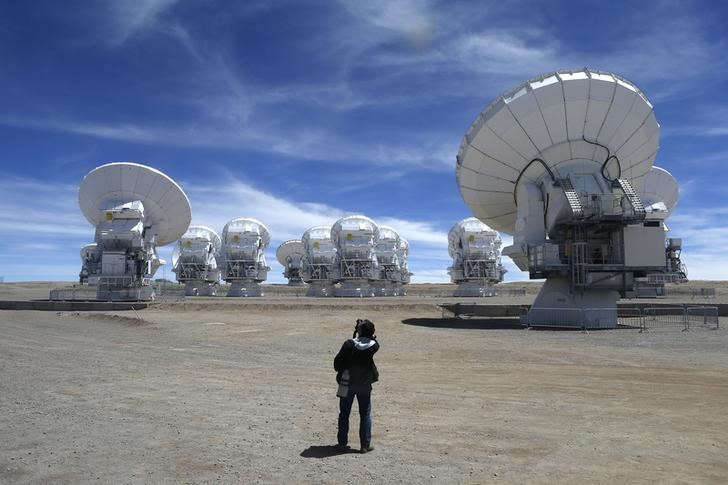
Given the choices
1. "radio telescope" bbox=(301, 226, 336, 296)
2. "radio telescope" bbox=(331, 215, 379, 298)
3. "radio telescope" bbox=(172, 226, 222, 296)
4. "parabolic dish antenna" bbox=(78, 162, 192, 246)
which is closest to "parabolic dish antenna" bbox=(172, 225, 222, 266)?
"radio telescope" bbox=(172, 226, 222, 296)

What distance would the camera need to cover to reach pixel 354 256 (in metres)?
63.7

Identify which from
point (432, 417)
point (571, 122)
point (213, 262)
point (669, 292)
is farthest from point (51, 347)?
point (669, 292)

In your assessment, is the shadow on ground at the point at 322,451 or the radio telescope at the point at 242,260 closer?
the shadow on ground at the point at 322,451

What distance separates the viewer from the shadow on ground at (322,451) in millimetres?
6777

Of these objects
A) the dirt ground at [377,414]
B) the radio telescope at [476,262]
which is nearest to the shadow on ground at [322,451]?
the dirt ground at [377,414]

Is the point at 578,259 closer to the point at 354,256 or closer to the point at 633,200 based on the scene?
the point at 633,200

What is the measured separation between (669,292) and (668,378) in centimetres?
6224

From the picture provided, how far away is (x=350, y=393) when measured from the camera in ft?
22.5

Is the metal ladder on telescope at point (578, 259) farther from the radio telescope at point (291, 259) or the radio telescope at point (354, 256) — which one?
the radio telescope at point (291, 259)

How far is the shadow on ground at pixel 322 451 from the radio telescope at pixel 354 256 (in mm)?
56083

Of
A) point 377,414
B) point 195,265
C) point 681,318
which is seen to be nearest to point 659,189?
point 681,318

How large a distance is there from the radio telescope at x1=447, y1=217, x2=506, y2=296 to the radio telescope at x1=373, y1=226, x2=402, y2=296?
26.4 feet

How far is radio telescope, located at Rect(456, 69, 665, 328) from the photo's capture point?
83.4 ft

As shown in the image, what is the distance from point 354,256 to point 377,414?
54776 mm
